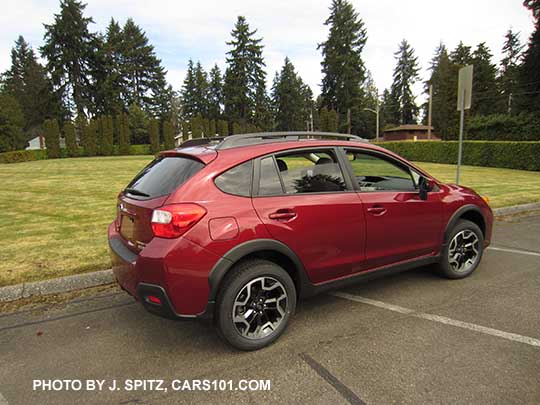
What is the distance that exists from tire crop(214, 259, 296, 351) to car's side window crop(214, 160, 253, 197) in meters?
0.55

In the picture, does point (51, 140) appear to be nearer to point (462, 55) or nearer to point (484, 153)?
point (484, 153)

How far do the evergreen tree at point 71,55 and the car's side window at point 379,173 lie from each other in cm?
5860

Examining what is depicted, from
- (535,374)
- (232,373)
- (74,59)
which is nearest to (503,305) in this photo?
(535,374)

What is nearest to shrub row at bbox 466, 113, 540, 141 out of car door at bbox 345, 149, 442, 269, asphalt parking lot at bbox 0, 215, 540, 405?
car door at bbox 345, 149, 442, 269

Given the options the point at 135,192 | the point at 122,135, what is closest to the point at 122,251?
the point at 135,192

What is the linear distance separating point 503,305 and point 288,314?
2.14m

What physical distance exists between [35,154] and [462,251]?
42234 mm

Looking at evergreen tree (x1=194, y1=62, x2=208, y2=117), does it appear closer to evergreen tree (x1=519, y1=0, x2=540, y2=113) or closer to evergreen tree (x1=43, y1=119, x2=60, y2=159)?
evergreen tree (x1=43, y1=119, x2=60, y2=159)

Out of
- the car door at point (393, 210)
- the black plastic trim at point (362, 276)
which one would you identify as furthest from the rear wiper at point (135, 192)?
the car door at point (393, 210)

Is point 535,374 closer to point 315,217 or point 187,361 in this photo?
point 315,217

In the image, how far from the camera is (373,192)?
3.39m

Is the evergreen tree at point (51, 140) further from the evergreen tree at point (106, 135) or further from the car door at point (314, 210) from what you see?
the car door at point (314, 210)

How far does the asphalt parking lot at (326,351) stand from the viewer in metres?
2.29

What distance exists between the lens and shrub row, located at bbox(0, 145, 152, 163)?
31.8 m
